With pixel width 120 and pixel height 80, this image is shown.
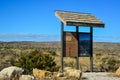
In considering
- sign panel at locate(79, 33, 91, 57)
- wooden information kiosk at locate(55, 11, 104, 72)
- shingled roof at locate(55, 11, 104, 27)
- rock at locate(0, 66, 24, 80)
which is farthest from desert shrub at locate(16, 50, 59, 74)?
rock at locate(0, 66, 24, 80)

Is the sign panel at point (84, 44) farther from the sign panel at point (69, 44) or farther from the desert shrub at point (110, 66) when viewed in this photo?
the desert shrub at point (110, 66)

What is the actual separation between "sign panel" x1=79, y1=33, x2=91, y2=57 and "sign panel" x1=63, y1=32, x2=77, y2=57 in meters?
0.41

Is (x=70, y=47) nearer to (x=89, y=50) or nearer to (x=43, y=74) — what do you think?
(x=89, y=50)

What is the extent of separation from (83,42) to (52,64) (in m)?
2.31

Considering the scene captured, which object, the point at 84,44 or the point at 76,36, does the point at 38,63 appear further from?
the point at 84,44

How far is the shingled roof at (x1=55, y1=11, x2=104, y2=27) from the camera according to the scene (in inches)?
821

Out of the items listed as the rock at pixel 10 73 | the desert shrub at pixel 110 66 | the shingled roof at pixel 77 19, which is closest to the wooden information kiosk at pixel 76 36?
the shingled roof at pixel 77 19

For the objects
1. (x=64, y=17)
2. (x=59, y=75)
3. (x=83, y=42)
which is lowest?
(x=59, y=75)

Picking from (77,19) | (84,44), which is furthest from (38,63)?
(77,19)

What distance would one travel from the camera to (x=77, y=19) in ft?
71.2

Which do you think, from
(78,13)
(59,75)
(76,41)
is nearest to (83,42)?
(76,41)

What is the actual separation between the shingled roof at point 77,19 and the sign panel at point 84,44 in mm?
776

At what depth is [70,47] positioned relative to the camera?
70.5 ft

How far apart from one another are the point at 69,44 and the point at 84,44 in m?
1.08
